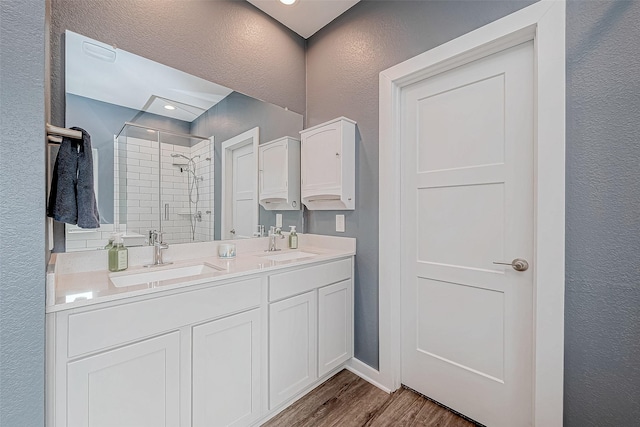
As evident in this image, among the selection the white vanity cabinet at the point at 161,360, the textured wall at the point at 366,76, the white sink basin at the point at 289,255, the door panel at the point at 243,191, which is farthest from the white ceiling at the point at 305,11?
the white vanity cabinet at the point at 161,360

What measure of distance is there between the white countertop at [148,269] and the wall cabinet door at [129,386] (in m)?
0.22

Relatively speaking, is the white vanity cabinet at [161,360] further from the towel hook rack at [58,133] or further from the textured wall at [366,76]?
the textured wall at [366,76]

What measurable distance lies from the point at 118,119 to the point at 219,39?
2.95 ft

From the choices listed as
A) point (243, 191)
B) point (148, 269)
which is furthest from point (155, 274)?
point (243, 191)

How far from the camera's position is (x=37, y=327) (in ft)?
2.79

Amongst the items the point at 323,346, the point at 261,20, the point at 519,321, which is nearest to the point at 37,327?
the point at 323,346

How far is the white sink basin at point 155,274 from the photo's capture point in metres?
1.34

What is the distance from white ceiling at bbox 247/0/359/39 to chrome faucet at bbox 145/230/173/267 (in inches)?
71.9

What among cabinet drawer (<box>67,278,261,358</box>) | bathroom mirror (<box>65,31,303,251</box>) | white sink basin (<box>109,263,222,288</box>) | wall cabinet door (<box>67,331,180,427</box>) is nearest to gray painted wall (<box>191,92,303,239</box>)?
bathroom mirror (<box>65,31,303,251</box>)

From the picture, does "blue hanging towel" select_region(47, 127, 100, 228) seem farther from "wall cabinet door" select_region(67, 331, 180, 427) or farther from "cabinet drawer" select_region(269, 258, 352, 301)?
"cabinet drawer" select_region(269, 258, 352, 301)

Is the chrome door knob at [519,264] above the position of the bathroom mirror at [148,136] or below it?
below

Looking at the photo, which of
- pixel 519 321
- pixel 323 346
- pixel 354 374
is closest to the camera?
pixel 519 321

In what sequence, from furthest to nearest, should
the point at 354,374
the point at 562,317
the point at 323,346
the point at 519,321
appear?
the point at 354,374
the point at 323,346
the point at 519,321
the point at 562,317

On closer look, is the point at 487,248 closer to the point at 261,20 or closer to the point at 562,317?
the point at 562,317
